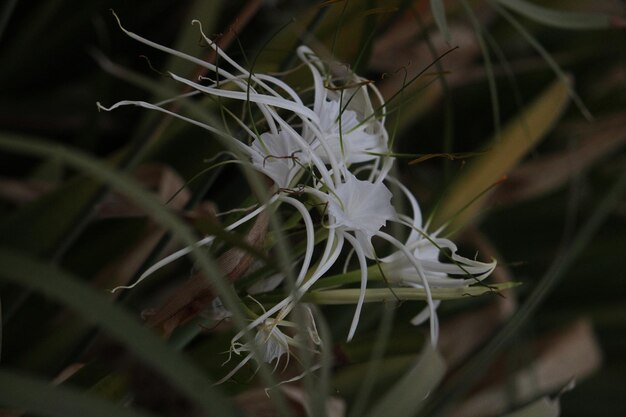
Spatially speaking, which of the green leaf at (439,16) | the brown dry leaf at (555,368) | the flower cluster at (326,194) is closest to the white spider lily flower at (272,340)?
the flower cluster at (326,194)

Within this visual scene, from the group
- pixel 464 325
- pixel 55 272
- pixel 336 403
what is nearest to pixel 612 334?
pixel 464 325

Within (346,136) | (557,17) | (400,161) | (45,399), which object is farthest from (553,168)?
(45,399)

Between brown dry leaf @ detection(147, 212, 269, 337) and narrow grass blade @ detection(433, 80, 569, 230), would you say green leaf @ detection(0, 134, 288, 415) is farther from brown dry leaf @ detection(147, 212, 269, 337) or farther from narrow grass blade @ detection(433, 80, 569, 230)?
narrow grass blade @ detection(433, 80, 569, 230)

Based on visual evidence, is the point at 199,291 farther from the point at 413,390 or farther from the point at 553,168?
the point at 553,168

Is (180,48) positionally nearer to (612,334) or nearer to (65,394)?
(65,394)

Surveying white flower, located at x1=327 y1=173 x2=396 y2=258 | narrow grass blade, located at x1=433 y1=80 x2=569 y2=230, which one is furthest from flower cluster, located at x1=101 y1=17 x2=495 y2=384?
narrow grass blade, located at x1=433 y1=80 x2=569 y2=230

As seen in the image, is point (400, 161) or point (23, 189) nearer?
point (23, 189)
